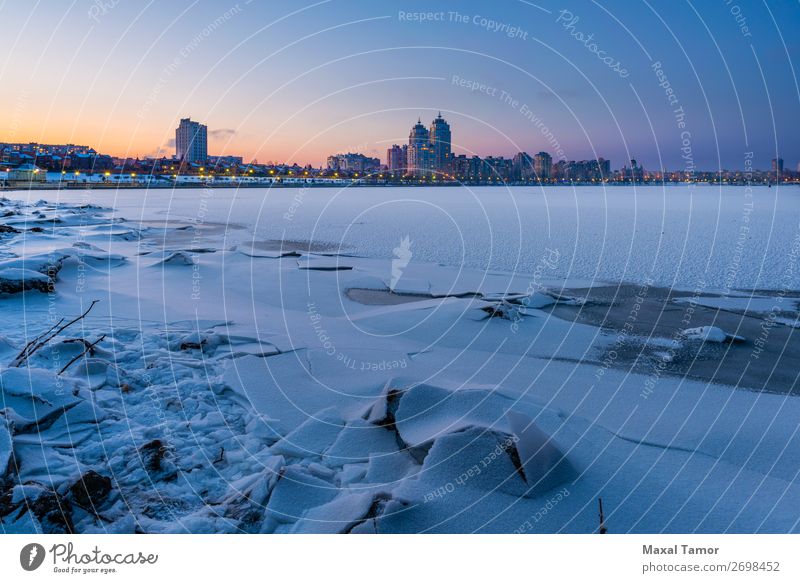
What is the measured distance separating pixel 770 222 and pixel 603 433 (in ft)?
97.6

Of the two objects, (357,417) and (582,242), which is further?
(582,242)

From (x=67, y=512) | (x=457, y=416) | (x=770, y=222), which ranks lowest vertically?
(x=67, y=512)

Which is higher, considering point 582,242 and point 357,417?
point 582,242

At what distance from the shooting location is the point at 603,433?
17.2 feet

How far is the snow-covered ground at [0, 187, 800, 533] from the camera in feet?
13.2

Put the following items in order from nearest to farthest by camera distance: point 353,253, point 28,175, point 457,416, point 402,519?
point 402,519 → point 457,416 → point 353,253 → point 28,175

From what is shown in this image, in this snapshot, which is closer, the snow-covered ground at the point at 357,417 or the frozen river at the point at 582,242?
the snow-covered ground at the point at 357,417

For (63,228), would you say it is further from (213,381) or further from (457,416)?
(457,416)

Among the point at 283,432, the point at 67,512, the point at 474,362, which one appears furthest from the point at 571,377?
the point at 67,512

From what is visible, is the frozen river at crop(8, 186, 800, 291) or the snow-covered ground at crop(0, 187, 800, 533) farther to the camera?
the frozen river at crop(8, 186, 800, 291)

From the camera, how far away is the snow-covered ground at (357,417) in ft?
13.2

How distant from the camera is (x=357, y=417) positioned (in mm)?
5582

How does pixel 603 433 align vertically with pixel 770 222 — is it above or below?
below

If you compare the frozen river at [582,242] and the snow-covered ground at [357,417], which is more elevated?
the frozen river at [582,242]
